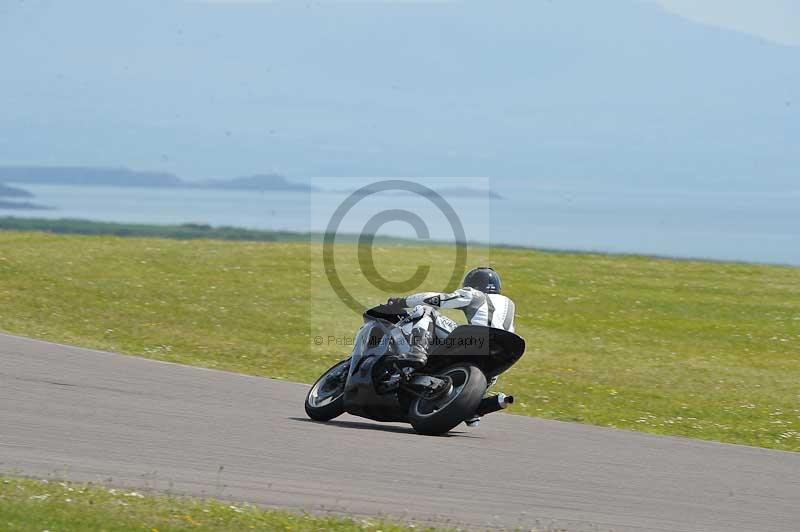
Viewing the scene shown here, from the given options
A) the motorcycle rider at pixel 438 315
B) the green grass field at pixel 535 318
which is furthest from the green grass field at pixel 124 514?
the green grass field at pixel 535 318

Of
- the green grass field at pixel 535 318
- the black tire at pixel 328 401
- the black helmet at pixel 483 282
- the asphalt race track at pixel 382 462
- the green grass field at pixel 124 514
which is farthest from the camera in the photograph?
the green grass field at pixel 535 318

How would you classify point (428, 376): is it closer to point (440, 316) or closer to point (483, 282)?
point (440, 316)

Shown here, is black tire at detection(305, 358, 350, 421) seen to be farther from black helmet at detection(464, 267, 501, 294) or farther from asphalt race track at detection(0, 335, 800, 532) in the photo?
black helmet at detection(464, 267, 501, 294)

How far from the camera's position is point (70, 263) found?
29.6 metres

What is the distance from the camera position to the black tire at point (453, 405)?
1171 centimetres

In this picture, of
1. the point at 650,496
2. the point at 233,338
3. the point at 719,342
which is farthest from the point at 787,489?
the point at 719,342

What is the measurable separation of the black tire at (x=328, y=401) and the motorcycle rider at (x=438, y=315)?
935mm

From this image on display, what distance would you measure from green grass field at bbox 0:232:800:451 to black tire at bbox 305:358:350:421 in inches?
152

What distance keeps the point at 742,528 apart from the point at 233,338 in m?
14.0

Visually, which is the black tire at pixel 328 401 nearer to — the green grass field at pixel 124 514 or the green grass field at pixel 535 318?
the green grass field at pixel 535 318

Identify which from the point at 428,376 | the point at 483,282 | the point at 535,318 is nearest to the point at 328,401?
the point at 428,376

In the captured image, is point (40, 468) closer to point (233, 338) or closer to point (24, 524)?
point (24, 524)

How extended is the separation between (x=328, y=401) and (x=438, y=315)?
1.55 m

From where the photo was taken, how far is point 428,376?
39.3 ft
